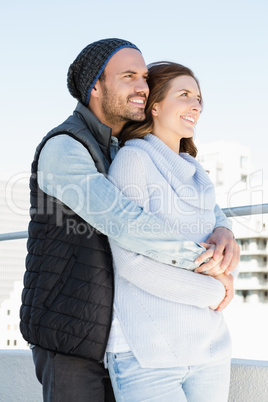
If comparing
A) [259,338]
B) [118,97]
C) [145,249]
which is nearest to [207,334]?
[145,249]

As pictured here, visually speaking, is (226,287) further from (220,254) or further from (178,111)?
(178,111)

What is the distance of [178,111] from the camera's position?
2.11 meters

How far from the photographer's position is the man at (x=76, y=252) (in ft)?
5.70

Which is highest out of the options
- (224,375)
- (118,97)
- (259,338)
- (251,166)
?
(251,166)

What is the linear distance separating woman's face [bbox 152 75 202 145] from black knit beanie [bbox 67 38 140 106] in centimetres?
27

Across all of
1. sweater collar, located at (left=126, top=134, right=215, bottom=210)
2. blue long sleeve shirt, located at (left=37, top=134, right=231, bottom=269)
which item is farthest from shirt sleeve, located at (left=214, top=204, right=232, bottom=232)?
blue long sleeve shirt, located at (left=37, top=134, right=231, bottom=269)

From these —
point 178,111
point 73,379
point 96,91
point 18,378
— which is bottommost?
point 18,378

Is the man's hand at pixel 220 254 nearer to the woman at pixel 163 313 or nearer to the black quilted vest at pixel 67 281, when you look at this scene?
the woman at pixel 163 313

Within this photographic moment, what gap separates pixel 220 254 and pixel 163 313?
28 centimetres

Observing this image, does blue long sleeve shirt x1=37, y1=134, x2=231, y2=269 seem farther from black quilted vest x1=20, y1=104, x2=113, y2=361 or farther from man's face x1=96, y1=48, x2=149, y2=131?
man's face x1=96, y1=48, x2=149, y2=131

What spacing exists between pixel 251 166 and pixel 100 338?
9149 centimetres

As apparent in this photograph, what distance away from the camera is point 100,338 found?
1735 mm

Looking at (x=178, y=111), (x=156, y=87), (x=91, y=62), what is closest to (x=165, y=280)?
(x=178, y=111)

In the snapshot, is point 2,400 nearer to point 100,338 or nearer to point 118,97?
point 100,338
